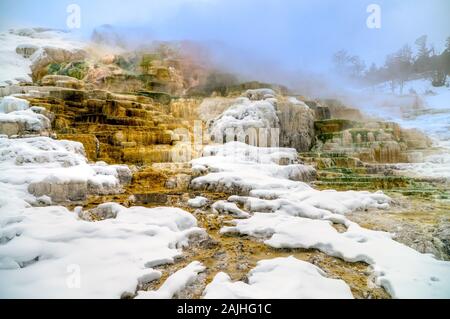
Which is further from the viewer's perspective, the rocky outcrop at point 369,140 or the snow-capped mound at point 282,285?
the rocky outcrop at point 369,140

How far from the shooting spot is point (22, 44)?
23.8 m

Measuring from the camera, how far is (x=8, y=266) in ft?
8.58

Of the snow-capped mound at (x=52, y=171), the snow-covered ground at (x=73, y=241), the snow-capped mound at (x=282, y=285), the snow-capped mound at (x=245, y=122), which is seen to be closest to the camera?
the snow-capped mound at (x=282, y=285)

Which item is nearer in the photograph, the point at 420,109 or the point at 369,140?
the point at 369,140

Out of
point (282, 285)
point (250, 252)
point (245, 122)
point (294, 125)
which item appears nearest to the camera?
point (282, 285)

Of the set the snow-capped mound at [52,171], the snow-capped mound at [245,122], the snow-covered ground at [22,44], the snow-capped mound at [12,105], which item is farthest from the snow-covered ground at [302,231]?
the snow-covered ground at [22,44]

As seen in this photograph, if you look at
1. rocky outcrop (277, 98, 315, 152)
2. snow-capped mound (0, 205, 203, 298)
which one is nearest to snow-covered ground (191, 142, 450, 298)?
snow-capped mound (0, 205, 203, 298)

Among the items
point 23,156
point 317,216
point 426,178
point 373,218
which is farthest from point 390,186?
point 23,156

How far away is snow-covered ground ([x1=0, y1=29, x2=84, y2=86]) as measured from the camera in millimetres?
20266

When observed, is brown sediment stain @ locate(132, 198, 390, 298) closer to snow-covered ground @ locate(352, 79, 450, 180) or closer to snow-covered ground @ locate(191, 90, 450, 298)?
snow-covered ground @ locate(191, 90, 450, 298)

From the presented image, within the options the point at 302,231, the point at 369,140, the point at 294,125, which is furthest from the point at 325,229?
the point at 369,140

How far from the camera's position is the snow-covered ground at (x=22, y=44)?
20.3m

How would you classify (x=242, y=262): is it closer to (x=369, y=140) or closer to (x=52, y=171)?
(x=52, y=171)

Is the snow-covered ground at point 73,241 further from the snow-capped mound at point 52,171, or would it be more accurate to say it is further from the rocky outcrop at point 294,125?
the rocky outcrop at point 294,125
